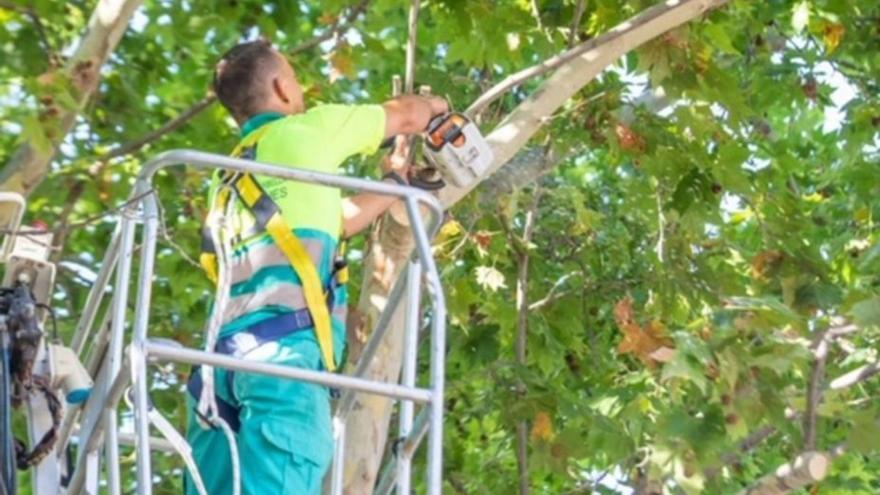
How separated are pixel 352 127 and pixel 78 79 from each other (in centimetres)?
229

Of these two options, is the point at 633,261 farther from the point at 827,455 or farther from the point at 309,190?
the point at 309,190

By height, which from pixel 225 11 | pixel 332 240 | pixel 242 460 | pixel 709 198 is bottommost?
pixel 242 460

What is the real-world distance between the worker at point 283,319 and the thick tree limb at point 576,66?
1.57 m

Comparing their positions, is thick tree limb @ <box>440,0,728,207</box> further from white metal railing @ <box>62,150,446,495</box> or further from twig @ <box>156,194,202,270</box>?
white metal railing @ <box>62,150,446,495</box>

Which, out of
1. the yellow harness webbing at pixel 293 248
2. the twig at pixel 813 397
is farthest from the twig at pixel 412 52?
the yellow harness webbing at pixel 293 248

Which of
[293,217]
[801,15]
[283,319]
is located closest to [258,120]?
[293,217]

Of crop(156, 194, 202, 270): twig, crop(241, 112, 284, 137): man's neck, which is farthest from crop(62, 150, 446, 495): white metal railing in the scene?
crop(241, 112, 284, 137): man's neck

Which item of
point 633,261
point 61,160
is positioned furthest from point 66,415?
point 633,261

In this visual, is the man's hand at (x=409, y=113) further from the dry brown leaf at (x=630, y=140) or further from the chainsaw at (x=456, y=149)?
the dry brown leaf at (x=630, y=140)

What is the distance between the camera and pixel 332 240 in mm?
5340

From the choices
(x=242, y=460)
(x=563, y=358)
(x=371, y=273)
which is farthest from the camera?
(x=563, y=358)

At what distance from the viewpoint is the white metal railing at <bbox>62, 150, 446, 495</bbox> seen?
14.8ft

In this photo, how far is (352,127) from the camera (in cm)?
543

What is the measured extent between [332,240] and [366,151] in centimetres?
33
